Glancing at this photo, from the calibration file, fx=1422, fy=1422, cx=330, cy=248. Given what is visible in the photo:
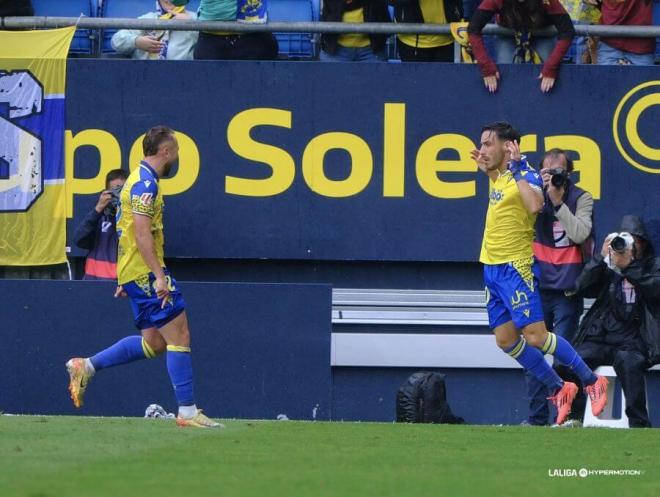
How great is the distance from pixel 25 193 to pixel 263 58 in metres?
2.42

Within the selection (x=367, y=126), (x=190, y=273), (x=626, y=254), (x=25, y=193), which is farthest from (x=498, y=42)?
(x=25, y=193)

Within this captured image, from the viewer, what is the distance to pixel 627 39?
12594 mm

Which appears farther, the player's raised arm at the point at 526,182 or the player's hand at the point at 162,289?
the player's raised arm at the point at 526,182

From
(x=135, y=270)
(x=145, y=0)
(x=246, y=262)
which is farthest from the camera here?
(x=145, y=0)

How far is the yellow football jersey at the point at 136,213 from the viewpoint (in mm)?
9016

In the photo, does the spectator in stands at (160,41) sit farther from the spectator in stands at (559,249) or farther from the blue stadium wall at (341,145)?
the spectator in stands at (559,249)

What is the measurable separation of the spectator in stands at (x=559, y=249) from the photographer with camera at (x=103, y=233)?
3551mm

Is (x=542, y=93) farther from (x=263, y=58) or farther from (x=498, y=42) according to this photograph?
(x=263, y=58)

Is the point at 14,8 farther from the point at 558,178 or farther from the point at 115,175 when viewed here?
the point at 558,178

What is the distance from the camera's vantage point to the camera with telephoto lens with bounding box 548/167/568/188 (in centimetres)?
1112

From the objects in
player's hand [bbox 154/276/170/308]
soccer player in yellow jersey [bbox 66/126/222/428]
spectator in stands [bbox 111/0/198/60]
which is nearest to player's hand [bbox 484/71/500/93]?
spectator in stands [bbox 111/0/198/60]

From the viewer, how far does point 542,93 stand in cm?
1246

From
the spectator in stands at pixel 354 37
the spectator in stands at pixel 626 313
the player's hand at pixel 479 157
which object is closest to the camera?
the player's hand at pixel 479 157

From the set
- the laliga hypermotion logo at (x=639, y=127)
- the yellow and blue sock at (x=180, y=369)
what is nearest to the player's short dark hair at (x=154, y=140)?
the yellow and blue sock at (x=180, y=369)
